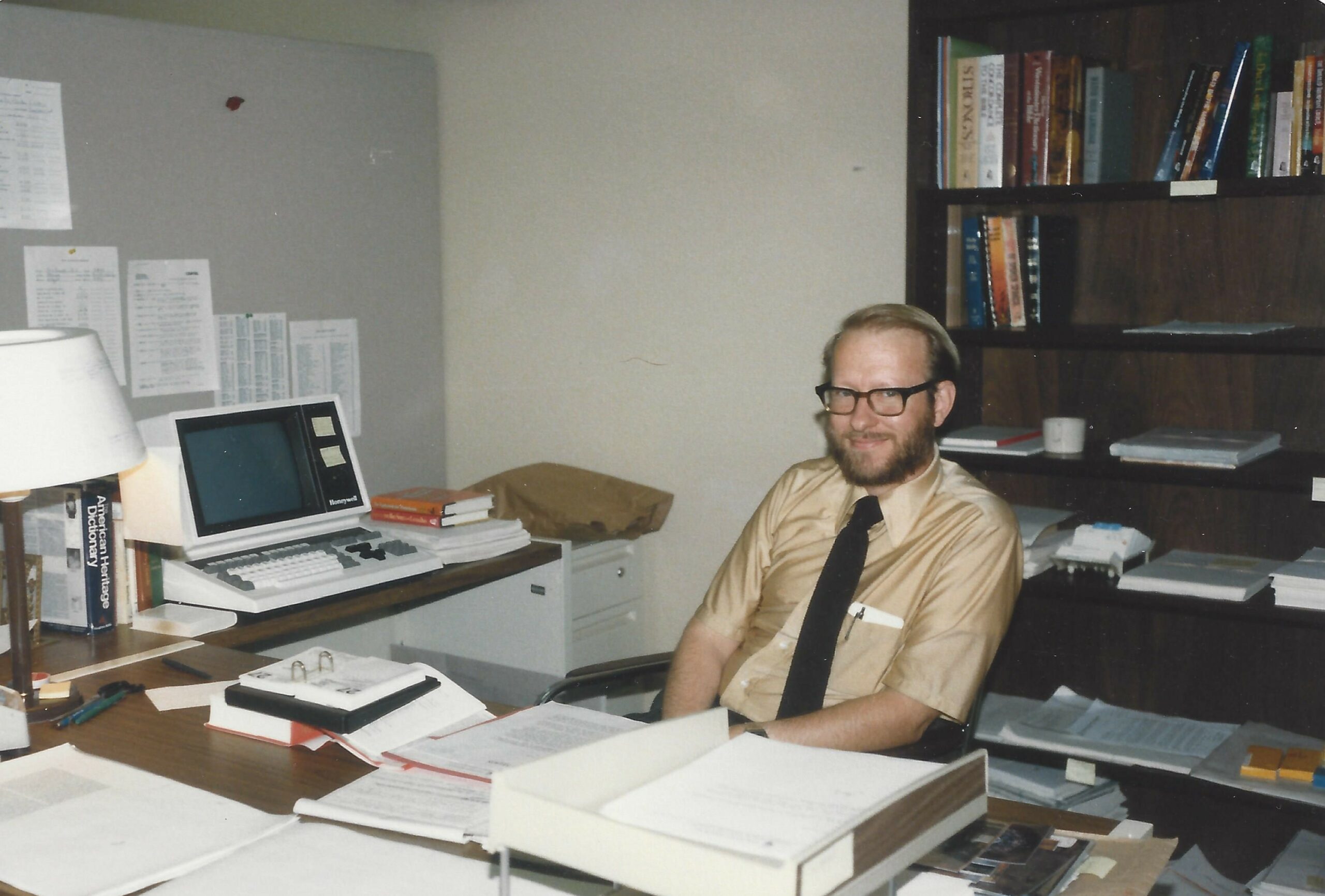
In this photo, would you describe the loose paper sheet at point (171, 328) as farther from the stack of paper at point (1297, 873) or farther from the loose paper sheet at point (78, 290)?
the stack of paper at point (1297, 873)

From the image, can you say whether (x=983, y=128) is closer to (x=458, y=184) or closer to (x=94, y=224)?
(x=458, y=184)

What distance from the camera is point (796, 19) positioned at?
3.09 metres

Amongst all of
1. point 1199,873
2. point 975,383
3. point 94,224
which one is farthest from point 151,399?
point 1199,873

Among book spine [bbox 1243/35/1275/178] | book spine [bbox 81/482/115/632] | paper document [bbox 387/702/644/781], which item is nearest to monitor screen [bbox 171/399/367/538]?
book spine [bbox 81/482/115/632]

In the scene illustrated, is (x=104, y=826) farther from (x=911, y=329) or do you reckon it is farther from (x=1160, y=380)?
(x=1160, y=380)

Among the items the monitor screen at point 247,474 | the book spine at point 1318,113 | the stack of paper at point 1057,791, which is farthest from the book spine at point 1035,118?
the monitor screen at point 247,474

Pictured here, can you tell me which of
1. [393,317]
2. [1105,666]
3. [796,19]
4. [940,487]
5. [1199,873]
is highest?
[796,19]

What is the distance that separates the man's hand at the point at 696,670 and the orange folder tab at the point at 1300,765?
42.6 inches

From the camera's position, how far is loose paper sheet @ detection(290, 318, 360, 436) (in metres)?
3.33

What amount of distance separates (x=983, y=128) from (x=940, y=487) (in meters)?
0.88

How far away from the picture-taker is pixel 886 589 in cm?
215

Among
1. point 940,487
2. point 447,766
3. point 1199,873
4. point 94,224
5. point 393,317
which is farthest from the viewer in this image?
point 393,317

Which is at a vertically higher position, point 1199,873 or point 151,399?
point 151,399

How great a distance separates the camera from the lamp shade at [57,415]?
5.77 feet
